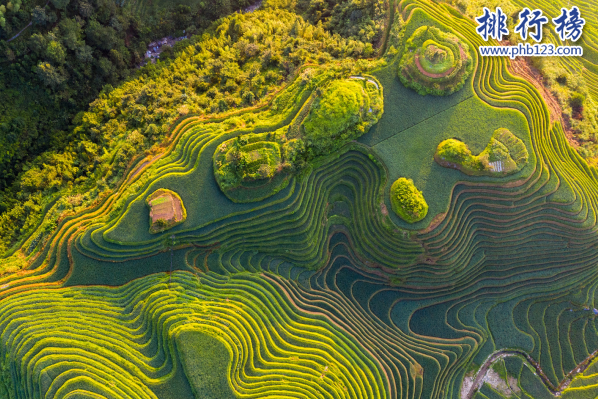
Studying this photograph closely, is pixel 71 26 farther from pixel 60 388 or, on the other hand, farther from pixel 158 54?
pixel 60 388

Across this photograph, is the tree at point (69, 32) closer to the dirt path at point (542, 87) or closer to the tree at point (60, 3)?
the tree at point (60, 3)

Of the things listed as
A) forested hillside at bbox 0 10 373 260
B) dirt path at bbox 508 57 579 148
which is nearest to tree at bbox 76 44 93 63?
forested hillside at bbox 0 10 373 260

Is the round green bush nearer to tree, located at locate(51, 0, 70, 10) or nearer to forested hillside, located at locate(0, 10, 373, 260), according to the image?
forested hillside, located at locate(0, 10, 373, 260)

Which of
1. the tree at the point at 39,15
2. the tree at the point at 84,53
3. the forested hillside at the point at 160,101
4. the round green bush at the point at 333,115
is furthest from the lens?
the tree at the point at 84,53

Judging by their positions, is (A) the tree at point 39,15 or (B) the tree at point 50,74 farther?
(B) the tree at point 50,74

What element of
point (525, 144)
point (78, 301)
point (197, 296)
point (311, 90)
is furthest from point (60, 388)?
point (525, 144)

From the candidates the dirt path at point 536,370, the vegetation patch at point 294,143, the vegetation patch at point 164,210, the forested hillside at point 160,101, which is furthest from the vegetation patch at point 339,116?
the dirt path at point 536,370

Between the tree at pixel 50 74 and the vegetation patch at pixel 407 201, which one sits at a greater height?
the tree at pixel 50 74

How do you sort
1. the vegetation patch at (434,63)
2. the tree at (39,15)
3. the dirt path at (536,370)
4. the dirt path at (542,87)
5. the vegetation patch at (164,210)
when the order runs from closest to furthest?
1. the vegetation patch at (164,210)
2. the dirt path at (536,370)
3. the vegetation patch at (434,63)
4. the tree at (39,15)
5. the dirt path at (542,87)
